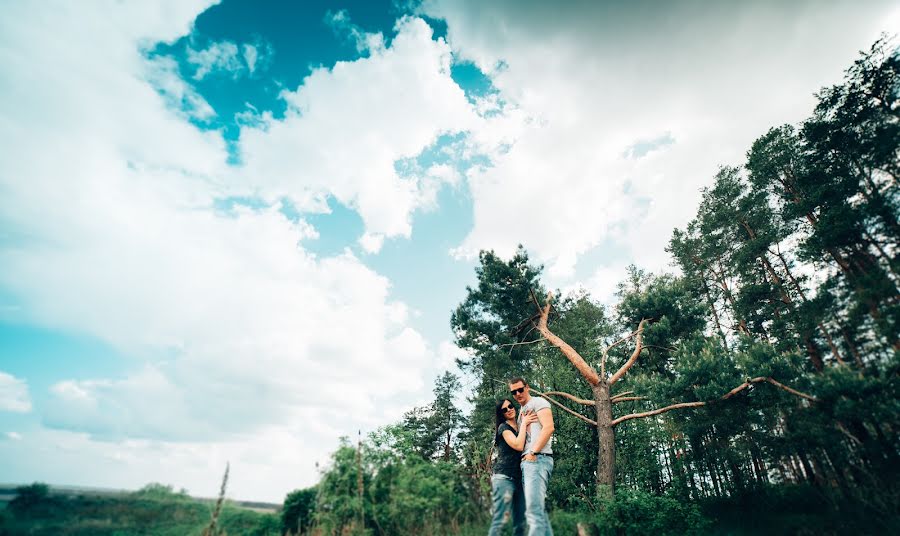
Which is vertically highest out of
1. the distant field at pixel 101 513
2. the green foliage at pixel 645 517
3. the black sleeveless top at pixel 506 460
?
the black sleeveless top at pixel 506 460

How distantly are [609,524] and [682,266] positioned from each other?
1603 cm

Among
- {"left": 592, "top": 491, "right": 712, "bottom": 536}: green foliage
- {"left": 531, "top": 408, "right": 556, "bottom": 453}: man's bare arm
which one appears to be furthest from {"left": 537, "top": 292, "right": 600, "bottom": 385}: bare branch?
{"left": 531, "top": 408, "right": 556, "bottom": 453}: man's bare arm

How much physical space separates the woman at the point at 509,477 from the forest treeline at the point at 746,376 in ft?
5.13

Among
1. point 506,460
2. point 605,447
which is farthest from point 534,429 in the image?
point 605,447

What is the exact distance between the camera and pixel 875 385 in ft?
22.4

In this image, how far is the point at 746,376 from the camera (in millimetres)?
8367

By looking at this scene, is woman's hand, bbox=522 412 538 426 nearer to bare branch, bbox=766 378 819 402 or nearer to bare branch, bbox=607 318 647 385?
bare branch, bbox=607 318 647 385

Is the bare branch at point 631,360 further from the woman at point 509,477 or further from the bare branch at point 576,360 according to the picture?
the woman at point 509,477

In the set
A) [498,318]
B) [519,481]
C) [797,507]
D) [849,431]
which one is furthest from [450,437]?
[519,481]

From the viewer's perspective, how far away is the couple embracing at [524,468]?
11.8ft

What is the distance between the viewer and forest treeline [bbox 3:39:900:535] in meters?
5.99

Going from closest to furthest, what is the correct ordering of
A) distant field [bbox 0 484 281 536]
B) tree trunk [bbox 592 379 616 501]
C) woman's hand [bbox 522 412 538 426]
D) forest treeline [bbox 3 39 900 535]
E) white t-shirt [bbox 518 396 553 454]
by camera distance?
white t-shirt [bbox 518 396 553 454] < woman's hand [bbox 522 412 538 426] < forest treeline [bbox 3 39 900 535] < tree trunk [bbox 592 379 616 501] < distant field [bbox 0 484 281 536]

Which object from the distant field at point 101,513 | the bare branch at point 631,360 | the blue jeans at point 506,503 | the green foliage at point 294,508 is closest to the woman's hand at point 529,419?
the blue jeans at point 506,503

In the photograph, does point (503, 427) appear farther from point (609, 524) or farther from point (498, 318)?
point (498, 318)
